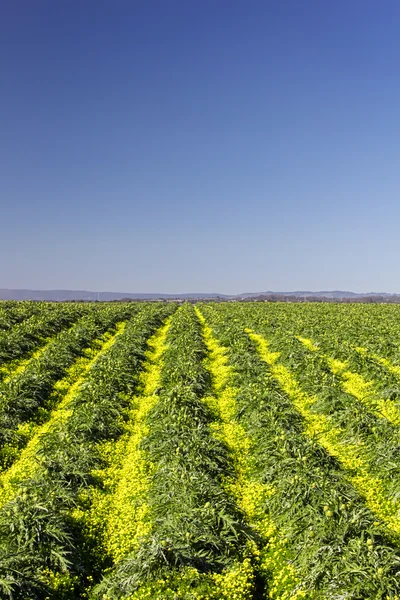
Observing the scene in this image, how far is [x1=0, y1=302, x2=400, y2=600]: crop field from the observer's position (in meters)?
7.98

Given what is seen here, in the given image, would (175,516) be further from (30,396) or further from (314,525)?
(30,396)

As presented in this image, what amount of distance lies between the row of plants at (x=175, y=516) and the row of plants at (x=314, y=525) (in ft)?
2.71

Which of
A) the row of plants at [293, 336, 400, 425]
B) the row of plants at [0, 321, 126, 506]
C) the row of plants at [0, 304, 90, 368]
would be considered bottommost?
the row of plants at [0, 321, 126, 506]

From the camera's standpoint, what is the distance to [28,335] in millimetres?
30531

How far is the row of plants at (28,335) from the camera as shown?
2597cm

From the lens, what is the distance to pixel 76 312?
4625 cm

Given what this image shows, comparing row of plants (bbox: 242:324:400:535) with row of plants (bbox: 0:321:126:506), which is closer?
row of plants (bbox: 242:324:400:535)

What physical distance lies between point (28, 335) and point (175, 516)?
24.2 m

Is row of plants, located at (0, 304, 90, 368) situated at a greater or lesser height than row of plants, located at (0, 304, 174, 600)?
greater

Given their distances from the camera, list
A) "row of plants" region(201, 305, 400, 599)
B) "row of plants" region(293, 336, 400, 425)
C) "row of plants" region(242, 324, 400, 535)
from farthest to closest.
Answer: "row of plants" region(293, 336, 400, 425) → "row of plants" region(242, 324, 400, 535) → "row of plants" region(201, 305, 400, 599)

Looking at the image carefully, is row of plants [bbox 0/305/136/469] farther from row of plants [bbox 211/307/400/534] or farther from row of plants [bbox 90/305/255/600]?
row of plants [bbox 211/307/400/534]

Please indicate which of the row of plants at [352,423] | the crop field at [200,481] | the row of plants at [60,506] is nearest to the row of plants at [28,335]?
the crop field at [200,481]

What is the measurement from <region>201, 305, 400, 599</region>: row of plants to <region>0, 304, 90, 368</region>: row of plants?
51.4ft

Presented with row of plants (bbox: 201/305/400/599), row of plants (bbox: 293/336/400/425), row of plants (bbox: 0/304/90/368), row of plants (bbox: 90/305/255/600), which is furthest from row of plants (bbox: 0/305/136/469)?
row of plants (bbox: 293/336/400/425)
